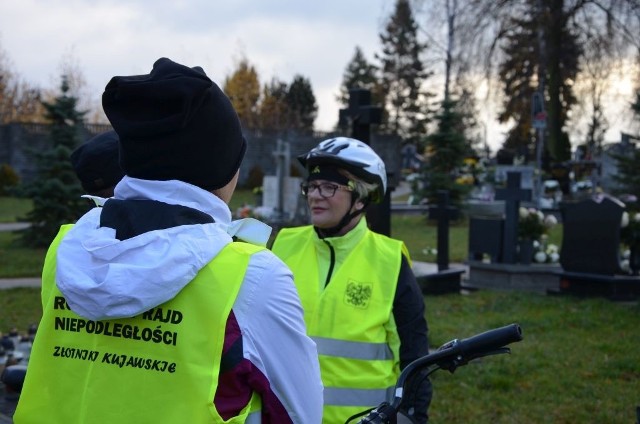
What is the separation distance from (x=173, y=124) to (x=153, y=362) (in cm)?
51

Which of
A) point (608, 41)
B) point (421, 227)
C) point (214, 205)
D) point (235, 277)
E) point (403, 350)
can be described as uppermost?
point (608, 41)

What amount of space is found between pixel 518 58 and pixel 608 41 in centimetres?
706

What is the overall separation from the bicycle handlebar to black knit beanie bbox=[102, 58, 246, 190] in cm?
67

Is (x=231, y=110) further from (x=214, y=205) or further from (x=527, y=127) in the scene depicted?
(x=527, y=127)

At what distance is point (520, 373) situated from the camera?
24.4 ft

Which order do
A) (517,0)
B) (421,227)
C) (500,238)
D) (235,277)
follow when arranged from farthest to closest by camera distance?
(517,0)
(421,227)
(500,238)
(235,277)

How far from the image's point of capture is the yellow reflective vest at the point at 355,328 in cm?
323

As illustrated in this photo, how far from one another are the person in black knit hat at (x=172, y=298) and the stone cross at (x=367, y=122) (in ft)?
22.5

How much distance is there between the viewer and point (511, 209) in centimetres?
1257

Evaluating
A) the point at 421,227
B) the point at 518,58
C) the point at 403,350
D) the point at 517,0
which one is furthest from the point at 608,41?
the point at 403,350

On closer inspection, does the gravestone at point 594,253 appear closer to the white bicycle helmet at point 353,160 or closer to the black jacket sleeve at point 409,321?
the white bicycle helmet at point 353,160

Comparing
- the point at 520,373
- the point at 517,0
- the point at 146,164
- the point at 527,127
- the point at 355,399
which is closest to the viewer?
the point at 146,164

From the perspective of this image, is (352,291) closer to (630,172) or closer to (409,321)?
(409,321)

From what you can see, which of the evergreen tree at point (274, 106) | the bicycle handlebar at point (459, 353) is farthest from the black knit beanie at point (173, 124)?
the evergreen tree at point (274, 106)
